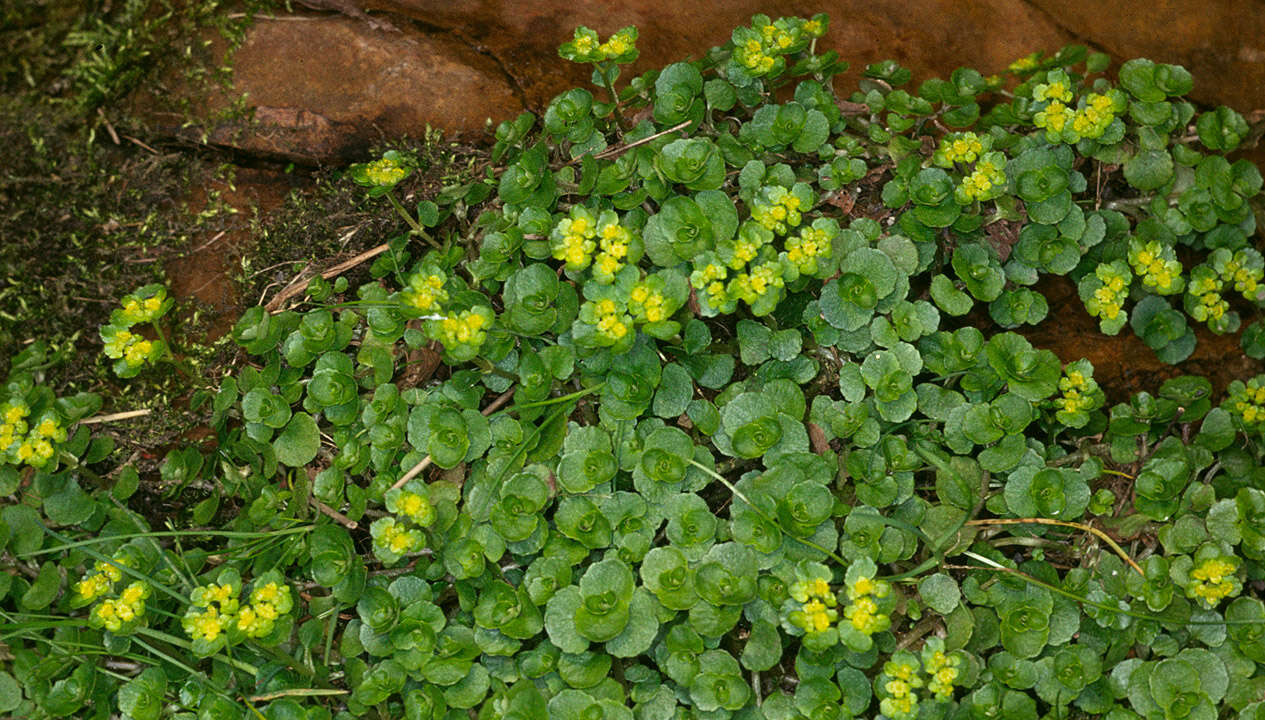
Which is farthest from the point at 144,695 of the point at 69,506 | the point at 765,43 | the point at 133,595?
the point at 765,43

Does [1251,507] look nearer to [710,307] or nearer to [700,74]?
[710,307]

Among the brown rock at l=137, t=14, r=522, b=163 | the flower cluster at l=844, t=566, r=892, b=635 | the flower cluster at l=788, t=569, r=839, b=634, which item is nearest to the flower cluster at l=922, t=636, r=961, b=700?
the flower cluster at l=844, t=566, r=892, b=635

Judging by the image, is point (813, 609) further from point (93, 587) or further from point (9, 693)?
point (9, 693)

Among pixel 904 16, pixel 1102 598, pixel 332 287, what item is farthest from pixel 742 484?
pixel 904 16

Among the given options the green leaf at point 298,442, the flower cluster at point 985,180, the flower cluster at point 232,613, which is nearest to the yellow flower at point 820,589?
the flower cluster at point 985,180

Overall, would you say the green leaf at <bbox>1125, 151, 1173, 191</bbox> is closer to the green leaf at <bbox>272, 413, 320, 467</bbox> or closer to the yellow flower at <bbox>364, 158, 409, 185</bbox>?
the yellow flower at <bbox>364, 158, 409, 185</bbox>

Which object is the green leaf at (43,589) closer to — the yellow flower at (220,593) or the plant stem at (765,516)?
the yellow flower at (220,593)
